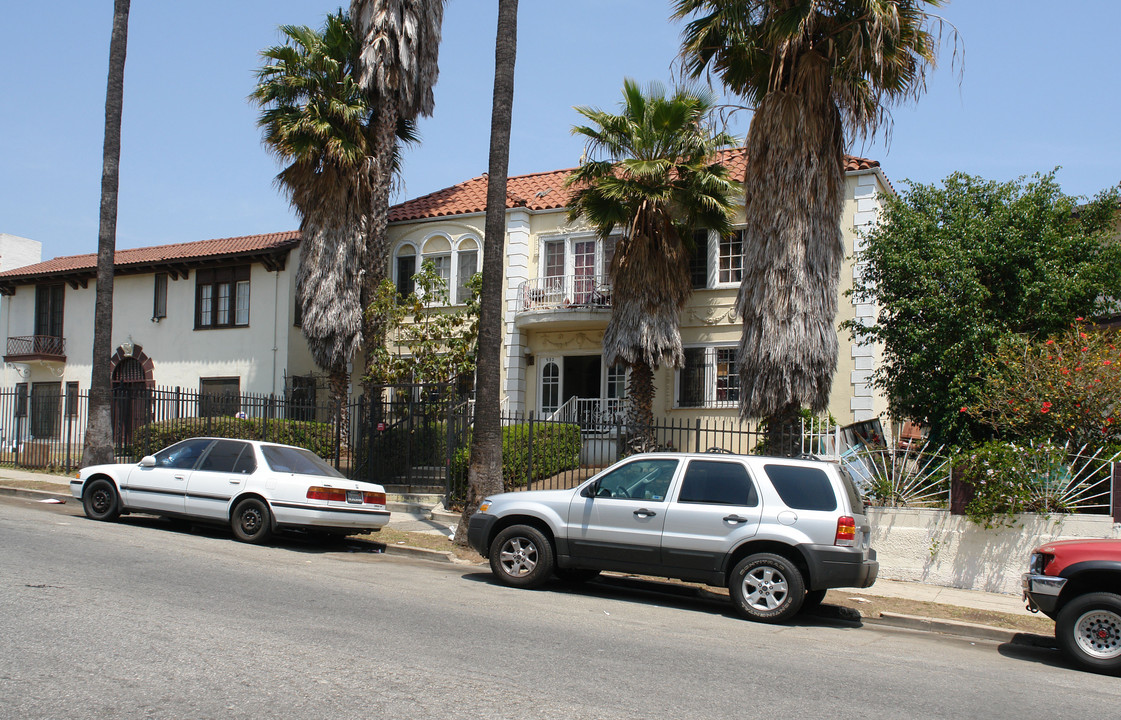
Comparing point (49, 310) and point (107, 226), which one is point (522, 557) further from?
point (49, 310)

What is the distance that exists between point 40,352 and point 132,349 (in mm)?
3153

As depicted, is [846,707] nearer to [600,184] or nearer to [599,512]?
[599,512]

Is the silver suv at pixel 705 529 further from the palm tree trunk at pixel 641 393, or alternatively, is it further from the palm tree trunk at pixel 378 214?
the palm tree trunk at pixel 378 214

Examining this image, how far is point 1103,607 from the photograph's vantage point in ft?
25.1

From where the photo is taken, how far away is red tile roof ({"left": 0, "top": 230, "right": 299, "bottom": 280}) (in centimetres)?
2533

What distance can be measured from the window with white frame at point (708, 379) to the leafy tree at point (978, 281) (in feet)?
21.0

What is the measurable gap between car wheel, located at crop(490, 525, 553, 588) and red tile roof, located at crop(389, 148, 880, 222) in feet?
45.3

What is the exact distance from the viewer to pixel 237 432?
19547 mm

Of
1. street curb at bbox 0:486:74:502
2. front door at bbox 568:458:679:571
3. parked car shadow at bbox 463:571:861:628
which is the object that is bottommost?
parked car shadow at bbox 463:571:861:628

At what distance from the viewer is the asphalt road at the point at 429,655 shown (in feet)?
17.2

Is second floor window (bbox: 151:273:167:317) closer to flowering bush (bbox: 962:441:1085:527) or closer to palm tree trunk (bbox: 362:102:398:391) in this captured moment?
palm tree trunk (bbox: 362:102:398:391)

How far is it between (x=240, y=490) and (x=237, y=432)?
7960 mm

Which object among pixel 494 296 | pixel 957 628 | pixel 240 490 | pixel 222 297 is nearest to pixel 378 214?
pixel 222 297

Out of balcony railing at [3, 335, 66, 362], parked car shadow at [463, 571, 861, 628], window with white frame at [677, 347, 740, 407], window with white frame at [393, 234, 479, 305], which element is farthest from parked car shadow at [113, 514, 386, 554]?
balcony railing at [3, 335, 66, 362]
